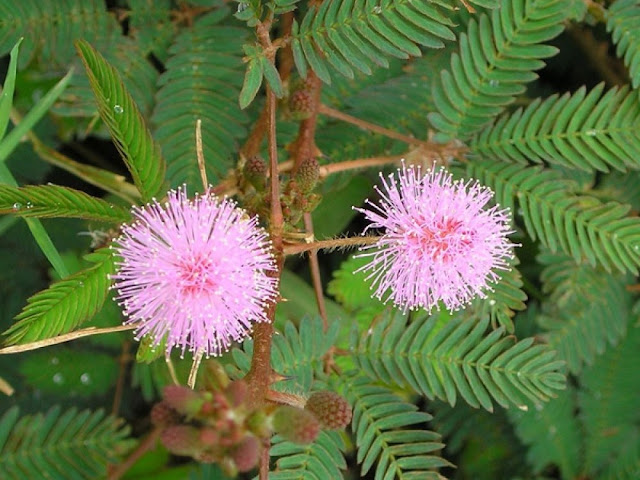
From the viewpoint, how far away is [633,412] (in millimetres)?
2932

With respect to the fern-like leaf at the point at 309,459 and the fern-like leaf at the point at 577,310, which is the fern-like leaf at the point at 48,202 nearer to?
the fern-like leaf at the point at 309,459

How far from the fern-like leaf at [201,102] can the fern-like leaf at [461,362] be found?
778 millimetres

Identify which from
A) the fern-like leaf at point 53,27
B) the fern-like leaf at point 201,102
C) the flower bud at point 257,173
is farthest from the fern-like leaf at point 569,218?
the fern-like leaf at point 53,27

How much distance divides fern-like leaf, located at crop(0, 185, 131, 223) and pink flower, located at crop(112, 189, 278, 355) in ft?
0.46

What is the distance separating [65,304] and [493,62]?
1.50 m

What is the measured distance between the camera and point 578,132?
7.36 ft

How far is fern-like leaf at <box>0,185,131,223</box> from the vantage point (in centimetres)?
167

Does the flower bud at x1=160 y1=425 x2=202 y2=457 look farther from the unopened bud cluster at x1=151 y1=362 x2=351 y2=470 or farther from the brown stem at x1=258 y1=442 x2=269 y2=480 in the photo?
the brown stem at x1=258 y1=442 x2=269 y2=480

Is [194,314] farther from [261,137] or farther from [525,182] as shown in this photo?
[525,182]

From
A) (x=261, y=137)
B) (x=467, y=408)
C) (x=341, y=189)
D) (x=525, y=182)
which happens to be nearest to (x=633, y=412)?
(x=467, y=408)

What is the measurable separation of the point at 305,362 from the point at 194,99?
949 millimetres

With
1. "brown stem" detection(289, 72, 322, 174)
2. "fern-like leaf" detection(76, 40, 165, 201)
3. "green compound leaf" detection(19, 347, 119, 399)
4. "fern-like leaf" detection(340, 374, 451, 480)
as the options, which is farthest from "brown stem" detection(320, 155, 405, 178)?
"green compound leaf" detection(19, 347, 119, 399)

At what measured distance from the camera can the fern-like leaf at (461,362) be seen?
2.01 m

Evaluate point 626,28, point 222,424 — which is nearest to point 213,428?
point 222,424
